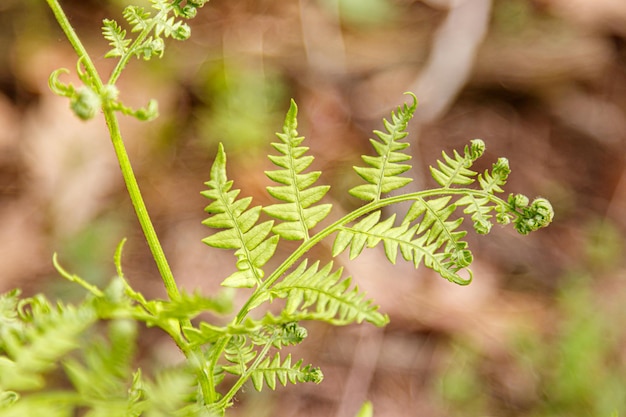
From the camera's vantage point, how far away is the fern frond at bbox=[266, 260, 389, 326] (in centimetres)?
112

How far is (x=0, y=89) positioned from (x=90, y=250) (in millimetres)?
1487

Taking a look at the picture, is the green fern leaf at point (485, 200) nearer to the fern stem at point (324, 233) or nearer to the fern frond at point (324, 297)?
the fern stem at point (324, 233)

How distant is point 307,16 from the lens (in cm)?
525

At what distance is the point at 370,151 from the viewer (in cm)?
470

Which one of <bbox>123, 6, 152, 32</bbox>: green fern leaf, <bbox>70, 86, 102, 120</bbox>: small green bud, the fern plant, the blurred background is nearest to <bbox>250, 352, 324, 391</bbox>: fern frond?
the fern plant

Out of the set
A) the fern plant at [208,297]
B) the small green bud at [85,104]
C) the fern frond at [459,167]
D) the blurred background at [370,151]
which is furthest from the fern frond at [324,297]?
the blurred background at [370,151]

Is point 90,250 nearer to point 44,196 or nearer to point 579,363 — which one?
point 44,196

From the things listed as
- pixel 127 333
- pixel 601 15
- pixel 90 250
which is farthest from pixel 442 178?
pixel 601 15

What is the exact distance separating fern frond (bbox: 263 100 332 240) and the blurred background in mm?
2458

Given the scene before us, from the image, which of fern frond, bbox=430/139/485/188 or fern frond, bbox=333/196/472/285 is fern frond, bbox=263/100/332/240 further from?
fern frond, bbox=430/139/485/188

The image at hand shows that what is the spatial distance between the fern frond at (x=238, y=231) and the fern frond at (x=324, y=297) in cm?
8

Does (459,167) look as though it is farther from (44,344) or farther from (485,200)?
(44,344)

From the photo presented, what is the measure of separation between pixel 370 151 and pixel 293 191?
11.1ft

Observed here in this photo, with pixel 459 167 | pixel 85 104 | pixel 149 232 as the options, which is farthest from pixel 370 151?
pixel 85 104
